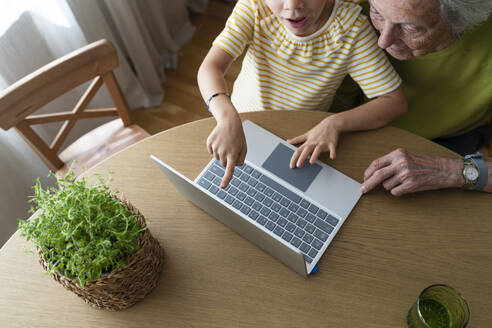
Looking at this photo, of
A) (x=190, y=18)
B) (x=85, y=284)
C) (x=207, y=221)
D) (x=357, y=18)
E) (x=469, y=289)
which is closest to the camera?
(x=85, y=284)

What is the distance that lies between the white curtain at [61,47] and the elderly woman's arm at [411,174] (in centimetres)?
140

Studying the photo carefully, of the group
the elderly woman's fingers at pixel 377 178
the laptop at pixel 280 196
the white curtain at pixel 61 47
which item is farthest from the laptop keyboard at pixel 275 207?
the white curtain at pixel 61 47

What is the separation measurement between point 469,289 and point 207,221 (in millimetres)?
596

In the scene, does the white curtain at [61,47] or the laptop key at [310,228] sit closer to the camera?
the laptop key at [310,228]

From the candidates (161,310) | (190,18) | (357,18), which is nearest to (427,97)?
(357,18)

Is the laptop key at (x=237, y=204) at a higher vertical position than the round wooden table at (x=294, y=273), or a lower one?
higher

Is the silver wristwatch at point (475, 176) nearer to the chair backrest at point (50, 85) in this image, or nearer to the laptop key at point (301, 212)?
the laptop key at point (301, 212)

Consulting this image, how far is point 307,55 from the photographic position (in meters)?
1.06

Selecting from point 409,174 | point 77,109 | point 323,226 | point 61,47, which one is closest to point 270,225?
point 323,226

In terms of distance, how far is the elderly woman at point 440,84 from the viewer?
777 millimetres

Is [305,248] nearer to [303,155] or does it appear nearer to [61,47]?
[303,155]

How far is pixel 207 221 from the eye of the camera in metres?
0.87

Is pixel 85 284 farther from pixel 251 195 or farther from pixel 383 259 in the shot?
pixel 383 259

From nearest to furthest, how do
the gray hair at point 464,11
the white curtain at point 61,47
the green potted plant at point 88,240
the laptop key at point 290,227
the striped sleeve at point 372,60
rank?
the green potted plant at point 88,240 → the gray hair at point 464,11 → the laptop key at point 290,227 → the striped sleeve at point 372,60 → the white curtain at point 61,47
